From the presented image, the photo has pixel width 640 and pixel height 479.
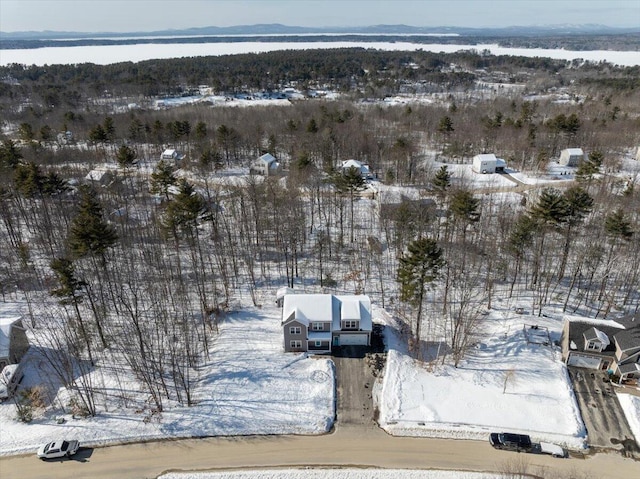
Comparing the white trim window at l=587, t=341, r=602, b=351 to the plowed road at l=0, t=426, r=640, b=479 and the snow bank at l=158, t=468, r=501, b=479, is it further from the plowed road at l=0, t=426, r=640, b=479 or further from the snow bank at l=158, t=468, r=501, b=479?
the snow bank at l=158, t=468, r=501, b=479

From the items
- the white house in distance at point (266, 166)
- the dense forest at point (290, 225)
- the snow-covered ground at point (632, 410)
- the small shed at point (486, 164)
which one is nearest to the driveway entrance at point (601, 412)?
the snow-covered ground at point (632, 410)

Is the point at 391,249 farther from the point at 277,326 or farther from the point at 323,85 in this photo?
the point at 323,85

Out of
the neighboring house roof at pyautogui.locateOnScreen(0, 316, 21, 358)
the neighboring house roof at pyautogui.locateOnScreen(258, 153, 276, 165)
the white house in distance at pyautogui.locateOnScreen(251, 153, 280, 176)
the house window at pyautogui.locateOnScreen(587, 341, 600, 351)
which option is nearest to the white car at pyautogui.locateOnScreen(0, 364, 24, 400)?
the neighboring house roof at pyautogui.locateOnScreen(0, 316, 21, 358)

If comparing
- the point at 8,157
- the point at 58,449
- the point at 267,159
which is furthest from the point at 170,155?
the point at 58,449

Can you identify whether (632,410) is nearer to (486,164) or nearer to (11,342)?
(11,342)

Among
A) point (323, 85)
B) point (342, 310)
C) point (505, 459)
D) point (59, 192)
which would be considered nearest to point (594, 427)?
point (505, 459)
